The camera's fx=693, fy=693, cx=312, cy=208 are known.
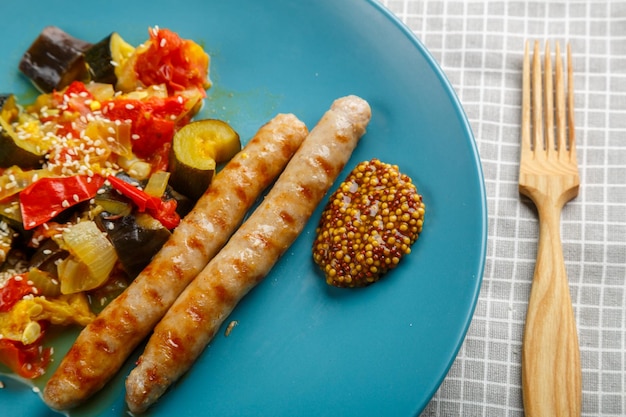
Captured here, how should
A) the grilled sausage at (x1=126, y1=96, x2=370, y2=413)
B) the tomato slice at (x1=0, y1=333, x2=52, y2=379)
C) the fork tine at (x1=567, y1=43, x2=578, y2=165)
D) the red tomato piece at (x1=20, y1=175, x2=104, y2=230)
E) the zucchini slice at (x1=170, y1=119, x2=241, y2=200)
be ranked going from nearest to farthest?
the grilled sausage at (x1=126, y1=96, x2=370, y2=413) < the tomato slice at (x1=0, y1=333, x2=52, y2=379) < the red tomato piece at (x1=20, y1=175, x2=104, y2=230) < the zucchini slice at (x1=170, y1=119, x2=241, y2=200) < the fork tine at (x1=567, y1=43, x2=578, y2=165)

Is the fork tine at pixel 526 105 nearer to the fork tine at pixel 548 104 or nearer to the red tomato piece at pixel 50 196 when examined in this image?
the fork tine at pixel 548 104

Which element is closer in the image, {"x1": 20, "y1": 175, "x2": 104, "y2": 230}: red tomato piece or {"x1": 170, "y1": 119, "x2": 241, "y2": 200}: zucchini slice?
{"x1": 20, "y1": 175, "x2": 104, "y2": 230}: red tomato piece

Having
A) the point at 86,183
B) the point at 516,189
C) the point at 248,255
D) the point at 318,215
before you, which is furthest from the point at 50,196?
the point at 516,189

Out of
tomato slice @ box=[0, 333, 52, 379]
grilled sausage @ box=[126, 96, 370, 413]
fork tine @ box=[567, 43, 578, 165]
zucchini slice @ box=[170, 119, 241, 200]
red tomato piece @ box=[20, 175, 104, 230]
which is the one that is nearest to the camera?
grilled sausage @ box=[126, 96, 370, 413]

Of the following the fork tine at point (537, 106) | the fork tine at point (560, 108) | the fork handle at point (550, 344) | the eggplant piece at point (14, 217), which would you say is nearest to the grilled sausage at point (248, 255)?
the eggplant piece at point (14, 217)

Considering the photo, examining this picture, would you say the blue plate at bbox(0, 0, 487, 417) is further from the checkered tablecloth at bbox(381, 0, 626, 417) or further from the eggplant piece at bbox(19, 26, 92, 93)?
the checkered tablecloth at bbox(381, 0, 626, 417)

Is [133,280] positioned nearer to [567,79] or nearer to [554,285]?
[554,285]

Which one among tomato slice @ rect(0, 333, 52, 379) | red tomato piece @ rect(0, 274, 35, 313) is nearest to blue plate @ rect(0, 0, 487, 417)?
tomato slice @ rect(0, 333, 52, 379)
